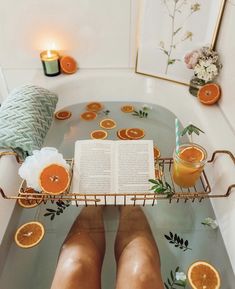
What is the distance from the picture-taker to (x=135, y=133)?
1333 mm

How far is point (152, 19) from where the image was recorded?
1362 mm

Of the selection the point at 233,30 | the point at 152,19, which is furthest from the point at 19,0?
the point at 233,30

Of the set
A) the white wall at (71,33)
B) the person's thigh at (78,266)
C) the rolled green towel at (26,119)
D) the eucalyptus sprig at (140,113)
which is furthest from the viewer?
the eucalyptus sprig at (140,113)

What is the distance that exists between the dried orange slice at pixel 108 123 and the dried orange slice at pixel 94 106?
125mm

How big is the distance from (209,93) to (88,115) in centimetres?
66

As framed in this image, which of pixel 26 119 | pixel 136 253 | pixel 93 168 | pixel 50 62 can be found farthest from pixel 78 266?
pixel 50 62

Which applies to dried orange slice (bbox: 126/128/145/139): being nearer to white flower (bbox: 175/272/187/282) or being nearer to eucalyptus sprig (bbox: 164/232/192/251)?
eucalyptus sprig (bbox: 164/232/192/251)

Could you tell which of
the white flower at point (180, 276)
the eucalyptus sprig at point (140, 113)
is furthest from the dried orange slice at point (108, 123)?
the white flower at point (180, 276)

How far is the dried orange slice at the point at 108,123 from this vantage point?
1400 millimetres

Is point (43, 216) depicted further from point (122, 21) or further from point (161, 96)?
point (122, 21)

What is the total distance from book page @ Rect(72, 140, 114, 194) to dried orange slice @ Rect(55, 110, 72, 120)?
534 millimetres

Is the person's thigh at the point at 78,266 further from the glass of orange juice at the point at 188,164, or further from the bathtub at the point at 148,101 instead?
the glass of orange juice at the point at 188,164

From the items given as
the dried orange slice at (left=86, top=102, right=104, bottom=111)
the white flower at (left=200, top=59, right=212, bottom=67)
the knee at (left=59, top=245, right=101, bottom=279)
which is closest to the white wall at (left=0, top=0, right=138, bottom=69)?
the dried orange slice at (left=86, top=102, right=104, bottom=111)

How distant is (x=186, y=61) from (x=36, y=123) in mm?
837
